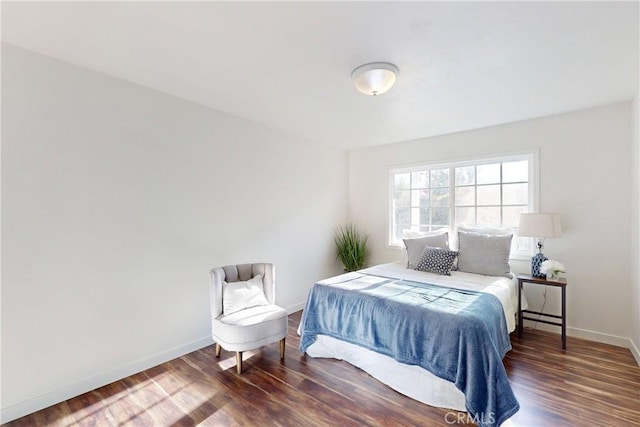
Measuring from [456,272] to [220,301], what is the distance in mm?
2596

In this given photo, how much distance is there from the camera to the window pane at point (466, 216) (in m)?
3.96

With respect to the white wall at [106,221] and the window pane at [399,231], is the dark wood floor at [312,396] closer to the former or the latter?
the white wall at [106,221]

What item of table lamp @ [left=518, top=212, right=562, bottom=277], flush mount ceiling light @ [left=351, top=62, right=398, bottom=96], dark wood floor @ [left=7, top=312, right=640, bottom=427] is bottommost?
dark wood floor @ [left=7, top=312, right=640, bottom=427]

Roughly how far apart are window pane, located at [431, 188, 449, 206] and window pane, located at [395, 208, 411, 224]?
0.41 m

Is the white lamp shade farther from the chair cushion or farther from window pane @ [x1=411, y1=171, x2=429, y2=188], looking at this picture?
the chair cushion

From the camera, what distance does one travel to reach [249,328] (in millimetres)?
2453

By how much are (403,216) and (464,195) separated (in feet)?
3.14

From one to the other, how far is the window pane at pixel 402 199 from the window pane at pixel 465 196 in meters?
0.73

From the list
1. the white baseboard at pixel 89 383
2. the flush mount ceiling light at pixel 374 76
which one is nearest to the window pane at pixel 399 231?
the flush mount ceiling light at pixel 374 76

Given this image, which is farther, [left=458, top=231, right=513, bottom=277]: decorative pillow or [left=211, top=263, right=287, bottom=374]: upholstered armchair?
[left=458, top=231, right=513, bottom=277]: decorative pillow

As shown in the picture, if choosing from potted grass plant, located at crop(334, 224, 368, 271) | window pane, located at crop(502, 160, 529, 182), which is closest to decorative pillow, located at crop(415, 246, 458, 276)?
window pane, located at crop(502, 160, 529, 182)

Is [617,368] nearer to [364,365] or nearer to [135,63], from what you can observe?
[364,365]

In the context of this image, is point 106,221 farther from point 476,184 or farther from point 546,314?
point 546,314

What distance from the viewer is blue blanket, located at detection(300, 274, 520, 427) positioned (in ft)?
5.85
